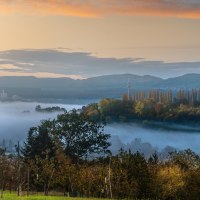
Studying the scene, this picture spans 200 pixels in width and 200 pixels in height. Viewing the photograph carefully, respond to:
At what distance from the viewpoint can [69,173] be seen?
64000mm

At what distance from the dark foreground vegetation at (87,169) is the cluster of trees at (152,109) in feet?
177

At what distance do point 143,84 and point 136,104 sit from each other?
32.7m

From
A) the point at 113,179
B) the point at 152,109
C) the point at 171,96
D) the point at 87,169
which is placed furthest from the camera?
the point at 171,96

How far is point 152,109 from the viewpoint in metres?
148

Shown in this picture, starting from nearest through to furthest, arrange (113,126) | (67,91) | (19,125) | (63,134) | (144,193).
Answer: (144,193), (63,134), (113,126), (19,125), (67,91)

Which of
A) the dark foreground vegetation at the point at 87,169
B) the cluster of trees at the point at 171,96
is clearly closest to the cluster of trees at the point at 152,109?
the cluster of trees at the point at 171,96

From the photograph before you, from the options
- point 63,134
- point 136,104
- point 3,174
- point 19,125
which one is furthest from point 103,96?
point 3,174

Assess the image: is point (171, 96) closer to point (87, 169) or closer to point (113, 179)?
→ point (87, 169)

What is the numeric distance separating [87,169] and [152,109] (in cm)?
A: 8672

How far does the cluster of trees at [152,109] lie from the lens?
5600 inches

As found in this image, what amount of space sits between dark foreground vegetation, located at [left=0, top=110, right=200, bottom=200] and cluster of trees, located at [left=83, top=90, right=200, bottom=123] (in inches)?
2127

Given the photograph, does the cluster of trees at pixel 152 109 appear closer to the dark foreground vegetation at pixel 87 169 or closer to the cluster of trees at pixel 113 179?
the dark foreground vegetation at pixel 87 169

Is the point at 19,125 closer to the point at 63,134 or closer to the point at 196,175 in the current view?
the point at 63,134

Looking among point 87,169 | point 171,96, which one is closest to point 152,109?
point 171,96
